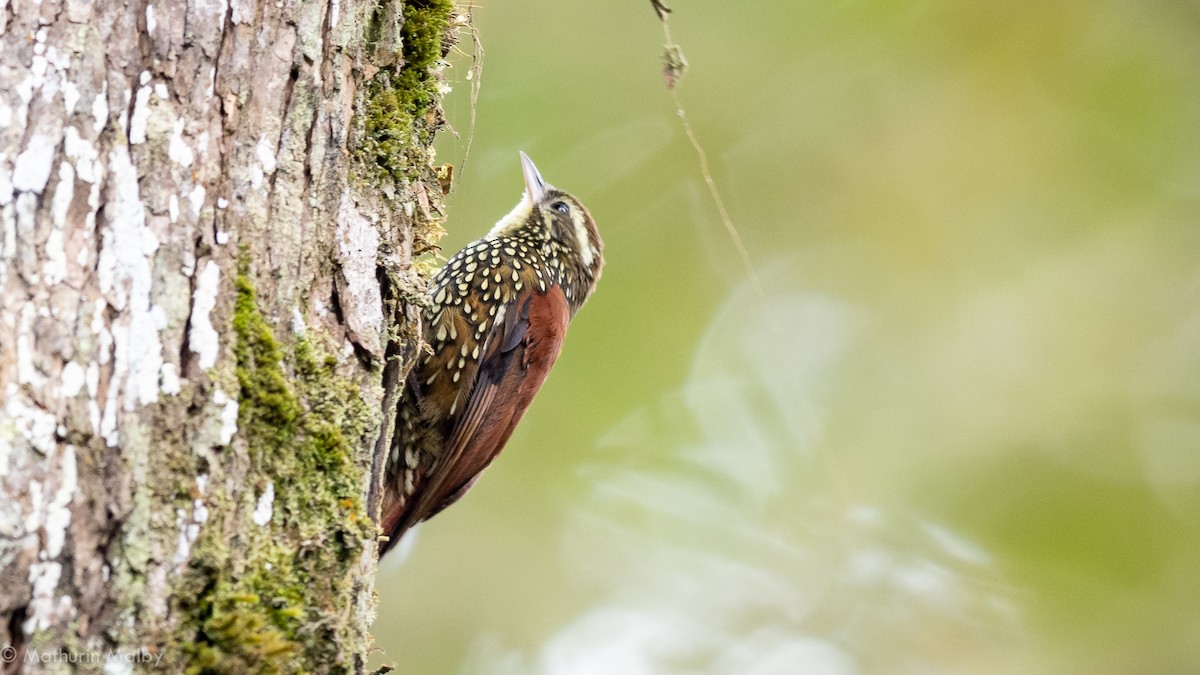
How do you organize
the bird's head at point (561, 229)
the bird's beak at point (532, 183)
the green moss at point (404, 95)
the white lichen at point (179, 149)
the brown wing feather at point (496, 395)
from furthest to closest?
the bird's beak at point (532, 183) < the bird's head at point (561, 229) < the brown wing feather at point (496, 395) < the green moss at point (404, 95) < the white lichen at point (179, 149)

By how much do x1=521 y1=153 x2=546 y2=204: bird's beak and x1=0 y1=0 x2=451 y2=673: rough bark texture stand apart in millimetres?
1929

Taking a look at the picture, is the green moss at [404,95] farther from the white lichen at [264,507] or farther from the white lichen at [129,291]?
the white lichen at [264,507]

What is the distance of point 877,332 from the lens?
552cm

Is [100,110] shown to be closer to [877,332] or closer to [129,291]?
[129,291]

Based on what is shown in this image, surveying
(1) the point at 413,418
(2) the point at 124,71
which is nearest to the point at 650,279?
(1) the point at 413,418

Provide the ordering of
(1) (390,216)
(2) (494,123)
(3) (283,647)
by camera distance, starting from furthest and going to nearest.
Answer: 1. (2) (494,123)
2. (1) (390,216)
3. (3) (283,647)

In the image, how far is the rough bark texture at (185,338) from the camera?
1.42m

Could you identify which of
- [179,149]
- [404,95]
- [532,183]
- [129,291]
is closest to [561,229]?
[532,183]

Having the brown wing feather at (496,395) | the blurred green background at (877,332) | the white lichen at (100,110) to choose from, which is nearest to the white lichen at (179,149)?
the white lichen at (100,110)

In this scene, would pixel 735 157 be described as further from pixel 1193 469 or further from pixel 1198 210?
pixel 1193 469

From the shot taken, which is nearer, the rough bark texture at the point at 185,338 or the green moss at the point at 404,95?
the rough bark texture at the point at 185,338

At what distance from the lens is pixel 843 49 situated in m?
5.11

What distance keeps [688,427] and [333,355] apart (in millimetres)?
4117

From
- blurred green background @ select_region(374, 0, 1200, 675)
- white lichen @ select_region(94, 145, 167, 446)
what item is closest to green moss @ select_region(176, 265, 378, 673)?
white lichen @ select_region(94, 145, 167, 446)
